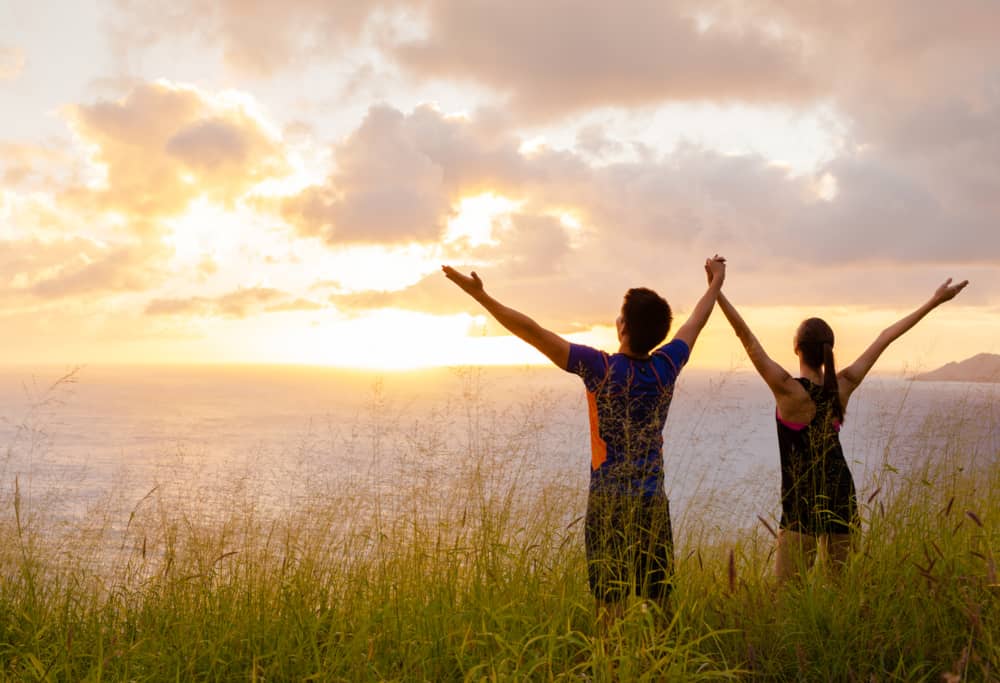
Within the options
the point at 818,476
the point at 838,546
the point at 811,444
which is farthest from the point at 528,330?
the point at 838,546

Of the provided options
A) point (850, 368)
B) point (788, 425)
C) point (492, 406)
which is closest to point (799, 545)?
point (788, 425)

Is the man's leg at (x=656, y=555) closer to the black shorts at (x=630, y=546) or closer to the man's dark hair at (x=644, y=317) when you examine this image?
the black shorts at (x=630, y=546)

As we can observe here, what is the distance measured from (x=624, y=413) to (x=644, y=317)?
468 mm

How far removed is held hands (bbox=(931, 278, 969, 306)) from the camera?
517cm

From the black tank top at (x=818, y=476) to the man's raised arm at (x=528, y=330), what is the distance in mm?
1848

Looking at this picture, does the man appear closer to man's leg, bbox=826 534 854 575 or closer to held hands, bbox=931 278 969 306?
man's leg, bbox=826 534 854 575

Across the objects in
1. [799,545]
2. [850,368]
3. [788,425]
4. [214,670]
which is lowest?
[214,670]

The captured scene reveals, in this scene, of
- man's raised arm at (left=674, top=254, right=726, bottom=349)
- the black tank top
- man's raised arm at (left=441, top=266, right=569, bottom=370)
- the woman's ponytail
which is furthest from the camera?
the black tank top

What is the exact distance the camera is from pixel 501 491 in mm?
5426

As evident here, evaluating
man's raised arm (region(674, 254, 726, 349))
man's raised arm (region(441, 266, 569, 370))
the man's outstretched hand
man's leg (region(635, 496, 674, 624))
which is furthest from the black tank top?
the man's outstretched hand

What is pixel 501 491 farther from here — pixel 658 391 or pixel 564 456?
pixel 658 391

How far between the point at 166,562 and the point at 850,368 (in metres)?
4.59

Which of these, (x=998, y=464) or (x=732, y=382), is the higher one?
(x=732, y=382)

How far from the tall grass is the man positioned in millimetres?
276
